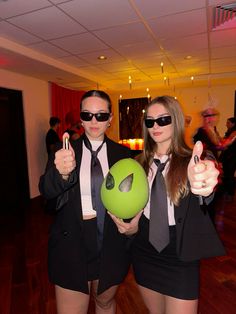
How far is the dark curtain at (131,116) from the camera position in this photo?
8.91m

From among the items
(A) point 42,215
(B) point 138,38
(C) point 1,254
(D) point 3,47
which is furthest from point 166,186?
(A) point 42,215

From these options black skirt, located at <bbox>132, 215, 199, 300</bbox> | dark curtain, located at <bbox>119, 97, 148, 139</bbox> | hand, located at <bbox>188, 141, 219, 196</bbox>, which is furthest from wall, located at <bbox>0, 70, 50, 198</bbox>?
hand, located at <bbox>188, 141, 219, 196</bbox>

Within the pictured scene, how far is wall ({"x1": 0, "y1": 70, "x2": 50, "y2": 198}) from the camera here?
568 centimetres

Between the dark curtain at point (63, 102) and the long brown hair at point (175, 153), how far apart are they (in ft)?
16.4

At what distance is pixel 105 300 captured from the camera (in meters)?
1.59

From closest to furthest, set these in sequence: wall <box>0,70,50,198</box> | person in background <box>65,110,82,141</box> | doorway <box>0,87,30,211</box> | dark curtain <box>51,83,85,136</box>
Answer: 1. person in background <box>65,110,82,141</box>
2. doorway <box>0,87,30,211</box>
3. wall <box>0,70,50,198</box>
4. dark curtain <box>51,83,85,136</box>

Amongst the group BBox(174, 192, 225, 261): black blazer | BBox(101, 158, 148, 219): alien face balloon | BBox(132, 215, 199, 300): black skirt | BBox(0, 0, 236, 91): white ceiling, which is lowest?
BBox(132, 215, 199, 300): black skirt

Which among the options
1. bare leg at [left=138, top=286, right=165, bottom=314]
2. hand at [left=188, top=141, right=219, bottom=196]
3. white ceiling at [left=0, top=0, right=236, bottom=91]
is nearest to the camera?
hand at [left=188, top=141, right=219, bottom=196]

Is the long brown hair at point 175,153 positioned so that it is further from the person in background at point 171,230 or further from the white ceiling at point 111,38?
the white ceiling at point 111,38

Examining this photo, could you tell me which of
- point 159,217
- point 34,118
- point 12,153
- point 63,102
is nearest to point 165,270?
point 159,217

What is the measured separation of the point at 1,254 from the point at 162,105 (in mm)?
3030

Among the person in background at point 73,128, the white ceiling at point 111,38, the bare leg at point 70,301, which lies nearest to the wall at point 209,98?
the white ceiling at point 111,38

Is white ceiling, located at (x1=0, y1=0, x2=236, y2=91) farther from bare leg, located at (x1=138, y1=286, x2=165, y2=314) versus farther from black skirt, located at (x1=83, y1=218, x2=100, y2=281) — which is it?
bare leg, located at (x1=138, y1=286, x2=165, y2=314)

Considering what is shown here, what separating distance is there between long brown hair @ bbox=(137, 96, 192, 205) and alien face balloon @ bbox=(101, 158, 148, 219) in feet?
0.53
